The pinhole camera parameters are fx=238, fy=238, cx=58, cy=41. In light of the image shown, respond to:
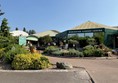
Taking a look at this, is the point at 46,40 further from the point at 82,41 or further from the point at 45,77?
the point at 45,77

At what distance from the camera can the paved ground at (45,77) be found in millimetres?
10494

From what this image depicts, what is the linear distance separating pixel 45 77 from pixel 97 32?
78.6 feet

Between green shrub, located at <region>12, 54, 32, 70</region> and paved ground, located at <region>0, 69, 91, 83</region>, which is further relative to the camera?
green shrub, located at <region>12, 54, 32, 70</region>

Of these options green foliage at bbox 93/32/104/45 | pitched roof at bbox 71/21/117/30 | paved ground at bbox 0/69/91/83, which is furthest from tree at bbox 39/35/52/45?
paved ground at bbox 0/69/91/83

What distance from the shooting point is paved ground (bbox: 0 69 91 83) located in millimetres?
10494

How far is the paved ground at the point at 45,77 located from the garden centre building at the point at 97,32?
21787 mm

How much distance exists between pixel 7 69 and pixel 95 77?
5.50 metres

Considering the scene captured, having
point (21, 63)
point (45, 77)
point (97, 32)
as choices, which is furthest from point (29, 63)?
point (97, 32)

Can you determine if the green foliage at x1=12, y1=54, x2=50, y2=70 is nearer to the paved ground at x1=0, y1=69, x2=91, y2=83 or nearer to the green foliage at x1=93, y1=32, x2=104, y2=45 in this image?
the paved ground at x1=0, y1=69, x2=91, y2=83

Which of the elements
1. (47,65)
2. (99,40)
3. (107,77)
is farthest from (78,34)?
(107,77)

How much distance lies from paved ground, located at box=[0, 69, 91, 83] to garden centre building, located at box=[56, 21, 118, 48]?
21787mm

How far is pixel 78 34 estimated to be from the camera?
119 ft

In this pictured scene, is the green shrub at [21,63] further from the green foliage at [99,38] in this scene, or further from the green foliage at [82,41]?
the green foliage at [99,38]

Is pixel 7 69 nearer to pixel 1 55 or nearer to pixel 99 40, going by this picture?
pixel 1 55
